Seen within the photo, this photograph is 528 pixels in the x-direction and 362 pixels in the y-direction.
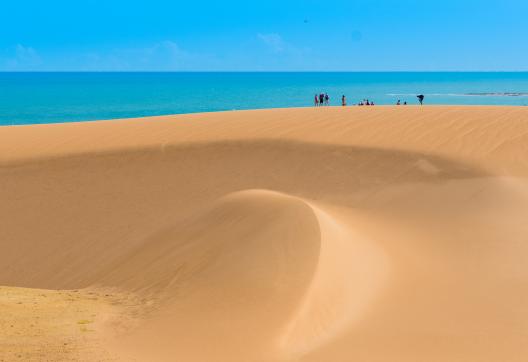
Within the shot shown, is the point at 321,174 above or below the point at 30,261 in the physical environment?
above

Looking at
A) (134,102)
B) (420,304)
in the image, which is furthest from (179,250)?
(134,102)

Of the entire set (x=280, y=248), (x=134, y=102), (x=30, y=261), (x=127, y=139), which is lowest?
(x=30, y=261)

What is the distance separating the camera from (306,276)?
652 cm

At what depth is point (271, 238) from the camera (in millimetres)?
7320

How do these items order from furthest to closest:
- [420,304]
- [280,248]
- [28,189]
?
[28,189] → [280,248] → [420,304]

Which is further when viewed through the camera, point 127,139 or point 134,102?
point 134,102

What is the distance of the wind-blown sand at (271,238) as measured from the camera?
579 cm

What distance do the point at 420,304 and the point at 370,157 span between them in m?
6.81

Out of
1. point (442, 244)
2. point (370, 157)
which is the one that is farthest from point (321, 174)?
point (442, 244)

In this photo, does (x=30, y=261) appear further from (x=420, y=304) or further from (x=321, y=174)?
(x=420, y=304)

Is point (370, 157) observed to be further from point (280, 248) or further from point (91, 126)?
point (91, 126)

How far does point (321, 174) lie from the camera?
495 inches

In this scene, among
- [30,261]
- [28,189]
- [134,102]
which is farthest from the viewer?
[134,102]

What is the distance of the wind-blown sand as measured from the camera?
19.0 ft
